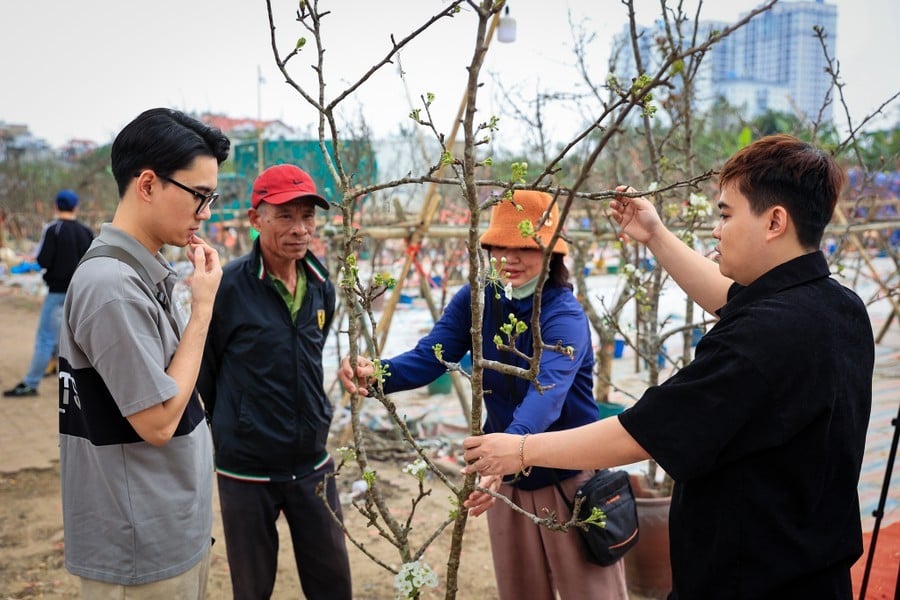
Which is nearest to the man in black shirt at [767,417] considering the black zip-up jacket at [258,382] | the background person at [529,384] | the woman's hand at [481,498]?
the woman's hand at [481,498]

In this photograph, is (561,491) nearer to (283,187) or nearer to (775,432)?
(775,432)

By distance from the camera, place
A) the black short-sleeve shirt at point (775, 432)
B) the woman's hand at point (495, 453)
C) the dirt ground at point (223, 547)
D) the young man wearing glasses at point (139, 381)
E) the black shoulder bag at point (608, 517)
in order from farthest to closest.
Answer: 1. the dirt ground at point (223, 547)
2. the black shoulder bag at point (608, 517)
3. the young man wearing glasses at point (139, 381)
4. the woman's hand at point (495, 453)
5. the black short-sleeve shirt at point (775, 432)

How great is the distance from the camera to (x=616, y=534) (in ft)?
7.11

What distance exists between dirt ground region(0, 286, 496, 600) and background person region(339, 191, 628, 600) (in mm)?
1391

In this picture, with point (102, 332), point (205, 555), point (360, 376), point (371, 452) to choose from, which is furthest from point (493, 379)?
point (371, 452)

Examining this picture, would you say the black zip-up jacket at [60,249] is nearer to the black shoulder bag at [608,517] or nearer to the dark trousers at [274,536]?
the dark trousers at [274,536]

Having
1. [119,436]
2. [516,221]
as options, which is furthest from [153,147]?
[516,221]

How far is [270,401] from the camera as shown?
259 cm

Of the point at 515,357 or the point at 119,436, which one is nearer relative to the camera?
the point at 119,436

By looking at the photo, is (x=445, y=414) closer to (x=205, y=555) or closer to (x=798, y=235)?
(x=205, y=555)

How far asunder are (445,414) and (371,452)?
47.0 inches

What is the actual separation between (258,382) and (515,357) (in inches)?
38.4

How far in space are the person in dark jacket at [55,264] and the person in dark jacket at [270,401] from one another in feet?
14.6

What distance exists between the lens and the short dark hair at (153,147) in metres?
1.75
